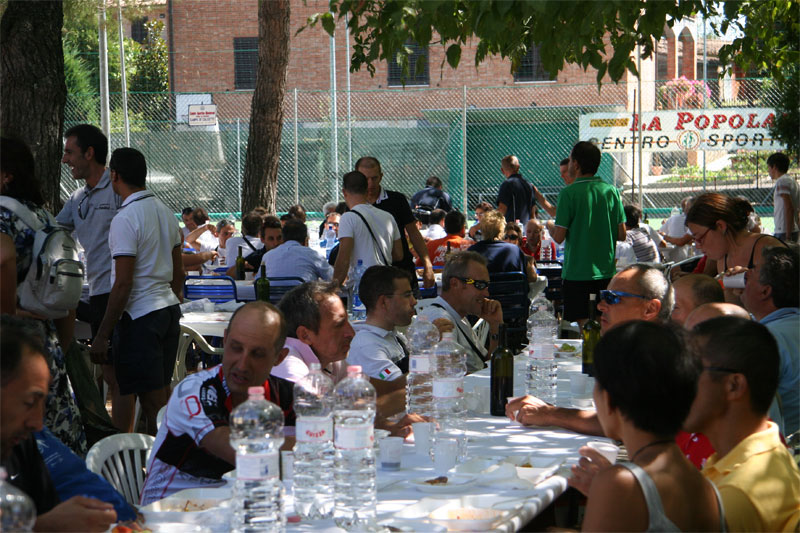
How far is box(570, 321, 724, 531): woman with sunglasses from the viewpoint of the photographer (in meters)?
2.20

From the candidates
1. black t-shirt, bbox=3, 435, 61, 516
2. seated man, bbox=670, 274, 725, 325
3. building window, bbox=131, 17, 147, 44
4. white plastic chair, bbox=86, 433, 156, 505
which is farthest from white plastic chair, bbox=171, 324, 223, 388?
building window, bbox=131, 17, 147, 44

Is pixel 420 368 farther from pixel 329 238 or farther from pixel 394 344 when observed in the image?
pixel 329 238

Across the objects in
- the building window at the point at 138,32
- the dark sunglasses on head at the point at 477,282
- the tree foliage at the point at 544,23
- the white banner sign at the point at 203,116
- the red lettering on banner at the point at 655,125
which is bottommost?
the dark sunglasses on head at the point at 477,282

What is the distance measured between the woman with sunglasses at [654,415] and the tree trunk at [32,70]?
16.7 feet

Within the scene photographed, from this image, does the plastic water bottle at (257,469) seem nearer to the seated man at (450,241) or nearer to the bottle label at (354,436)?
the bottle label at (354,436)

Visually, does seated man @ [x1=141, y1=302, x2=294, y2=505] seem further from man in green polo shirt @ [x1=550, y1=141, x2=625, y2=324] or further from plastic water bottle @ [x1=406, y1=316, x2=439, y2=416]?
man in green polo shirt @ [x1=550, y1=141, x2=625, y2=324]

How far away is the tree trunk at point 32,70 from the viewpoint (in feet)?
21.3

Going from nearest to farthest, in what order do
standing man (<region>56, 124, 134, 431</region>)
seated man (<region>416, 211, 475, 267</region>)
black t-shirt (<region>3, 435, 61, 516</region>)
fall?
black t-shirt (<region>3, 435, 61, 516</region>) < standing man (<region>56, 124, 134, 431</region>) < seated man (<region>416, 211, 475, 267</region>)

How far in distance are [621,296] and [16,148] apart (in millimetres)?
2956

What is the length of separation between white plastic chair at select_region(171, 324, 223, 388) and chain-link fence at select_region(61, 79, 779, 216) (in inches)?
379

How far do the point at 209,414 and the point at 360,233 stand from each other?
4107 millimetres

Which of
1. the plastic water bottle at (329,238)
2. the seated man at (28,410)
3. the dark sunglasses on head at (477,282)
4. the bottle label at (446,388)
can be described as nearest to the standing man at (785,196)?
the plastic water bottle at (329,238)

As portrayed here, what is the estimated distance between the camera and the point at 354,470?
8.68 feet

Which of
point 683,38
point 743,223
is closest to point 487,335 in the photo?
point 743,223
